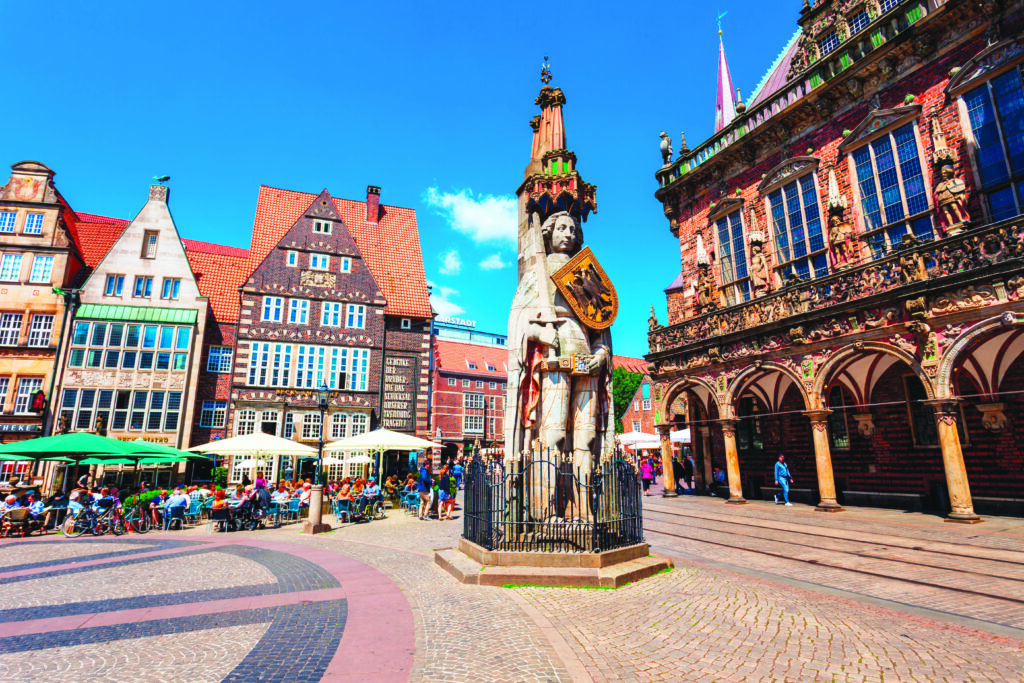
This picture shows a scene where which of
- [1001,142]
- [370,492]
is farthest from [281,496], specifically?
[1001,142]

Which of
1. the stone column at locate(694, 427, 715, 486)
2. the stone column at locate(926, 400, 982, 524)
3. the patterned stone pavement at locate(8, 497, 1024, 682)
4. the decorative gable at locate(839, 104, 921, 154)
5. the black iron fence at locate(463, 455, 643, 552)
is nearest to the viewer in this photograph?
the patterned stone pavement at locate(8, 497, 1024, 682)

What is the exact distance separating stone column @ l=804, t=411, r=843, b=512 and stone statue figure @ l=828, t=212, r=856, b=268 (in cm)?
521

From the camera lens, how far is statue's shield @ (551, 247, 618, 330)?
25.9 ft

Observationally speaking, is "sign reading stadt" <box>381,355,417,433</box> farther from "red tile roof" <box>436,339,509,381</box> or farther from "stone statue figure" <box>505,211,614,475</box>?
"red tile roof" <box>436,339,509,381</box>

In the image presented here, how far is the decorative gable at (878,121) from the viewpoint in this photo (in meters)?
15.4

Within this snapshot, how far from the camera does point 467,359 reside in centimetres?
6153

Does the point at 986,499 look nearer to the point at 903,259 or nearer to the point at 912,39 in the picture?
the point at 903,259

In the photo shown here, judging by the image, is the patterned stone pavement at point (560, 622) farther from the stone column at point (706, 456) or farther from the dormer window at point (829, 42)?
the dormer window at point (829, 42)

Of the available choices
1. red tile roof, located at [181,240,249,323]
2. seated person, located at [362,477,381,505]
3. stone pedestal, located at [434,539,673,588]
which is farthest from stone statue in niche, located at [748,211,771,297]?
red tile roof, located at [181,240,249,323]

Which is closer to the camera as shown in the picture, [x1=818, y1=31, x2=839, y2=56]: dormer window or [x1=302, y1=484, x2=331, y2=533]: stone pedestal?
[x1=302, y1=484, x2=331, y2=533]: stone pedestal

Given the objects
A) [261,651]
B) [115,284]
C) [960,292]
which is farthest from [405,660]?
[115,284]

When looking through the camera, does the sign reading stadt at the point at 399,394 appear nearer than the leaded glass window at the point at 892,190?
No

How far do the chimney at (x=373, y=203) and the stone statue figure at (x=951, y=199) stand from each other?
101ft

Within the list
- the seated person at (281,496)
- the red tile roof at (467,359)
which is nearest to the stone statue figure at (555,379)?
the seated person at (281,496)
